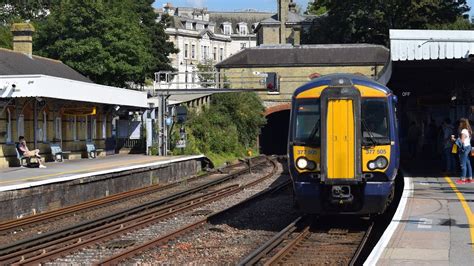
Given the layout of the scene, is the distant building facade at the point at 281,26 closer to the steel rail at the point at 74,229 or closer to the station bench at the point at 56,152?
the station bench at the point at 56,152

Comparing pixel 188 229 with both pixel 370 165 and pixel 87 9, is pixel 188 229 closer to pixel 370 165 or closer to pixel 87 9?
pixel 370 165

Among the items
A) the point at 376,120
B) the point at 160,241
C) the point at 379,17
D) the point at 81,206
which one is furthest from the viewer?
the point at 379,17

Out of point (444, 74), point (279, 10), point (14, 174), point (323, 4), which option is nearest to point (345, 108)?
point (14, 174)

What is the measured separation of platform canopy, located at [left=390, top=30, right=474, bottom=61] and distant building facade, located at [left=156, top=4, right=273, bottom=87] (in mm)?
73406

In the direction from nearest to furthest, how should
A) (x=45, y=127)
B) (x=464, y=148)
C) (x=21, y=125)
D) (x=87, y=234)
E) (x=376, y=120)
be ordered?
(x=376, y=120) < (x=87, y=234) < (x=464, y=148) < (x=21, y=125) < (x=45, y=127)

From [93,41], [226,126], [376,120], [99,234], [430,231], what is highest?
[93,41]

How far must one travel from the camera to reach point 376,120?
13.3m

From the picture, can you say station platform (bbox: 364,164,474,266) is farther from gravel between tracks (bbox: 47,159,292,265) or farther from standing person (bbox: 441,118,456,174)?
standing person (bbox: 441,118,456,174)

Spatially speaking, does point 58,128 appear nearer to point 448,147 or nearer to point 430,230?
point 448,147

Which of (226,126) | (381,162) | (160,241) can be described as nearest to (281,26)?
(226,126)

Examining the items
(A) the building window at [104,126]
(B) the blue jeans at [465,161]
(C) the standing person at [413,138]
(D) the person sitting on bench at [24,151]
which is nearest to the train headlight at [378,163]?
(B) the blue jeans at [465,161]

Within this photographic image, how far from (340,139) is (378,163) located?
81 centimetres

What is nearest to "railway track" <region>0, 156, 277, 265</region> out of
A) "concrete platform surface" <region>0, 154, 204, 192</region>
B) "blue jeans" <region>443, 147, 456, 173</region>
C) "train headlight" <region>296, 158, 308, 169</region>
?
"concrete platform surface" <region>0, 154, 204, 192</region>

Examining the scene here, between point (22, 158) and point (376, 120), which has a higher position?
point (376, 120)
